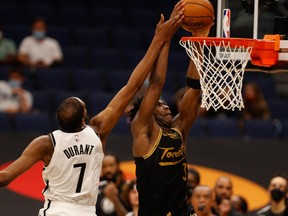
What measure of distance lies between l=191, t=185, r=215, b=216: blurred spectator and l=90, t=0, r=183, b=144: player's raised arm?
2066mm

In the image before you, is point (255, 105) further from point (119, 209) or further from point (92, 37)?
point (119, 209)

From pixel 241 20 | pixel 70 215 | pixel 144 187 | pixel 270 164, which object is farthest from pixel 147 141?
pixel 270 164

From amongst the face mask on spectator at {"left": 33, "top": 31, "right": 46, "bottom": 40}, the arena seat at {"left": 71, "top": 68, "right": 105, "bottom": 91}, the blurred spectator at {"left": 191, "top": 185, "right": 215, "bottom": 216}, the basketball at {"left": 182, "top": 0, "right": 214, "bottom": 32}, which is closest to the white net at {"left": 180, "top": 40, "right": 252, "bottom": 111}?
the basketball at {"left": 182, "top": 0, "right": 214, "bottom": 32}

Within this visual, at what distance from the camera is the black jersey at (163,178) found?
5562mm

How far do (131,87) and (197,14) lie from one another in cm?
76

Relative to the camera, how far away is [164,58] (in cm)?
563

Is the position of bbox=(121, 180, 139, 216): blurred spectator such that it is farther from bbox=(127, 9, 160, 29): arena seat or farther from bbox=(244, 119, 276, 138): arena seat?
bbox=(127, 9, 160, 29): arena seat

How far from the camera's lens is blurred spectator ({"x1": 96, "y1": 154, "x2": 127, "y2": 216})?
771 centimetres

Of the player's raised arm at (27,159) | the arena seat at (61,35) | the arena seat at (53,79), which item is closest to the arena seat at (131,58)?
the arena seat at (61,35)

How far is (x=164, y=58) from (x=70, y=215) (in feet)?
4.33

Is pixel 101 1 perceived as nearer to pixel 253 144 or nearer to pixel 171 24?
pixel 253 144

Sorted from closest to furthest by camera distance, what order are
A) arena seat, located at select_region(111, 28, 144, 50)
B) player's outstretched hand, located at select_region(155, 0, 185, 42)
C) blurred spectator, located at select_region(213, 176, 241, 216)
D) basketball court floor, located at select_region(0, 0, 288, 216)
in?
player's outstretched hand, located at select_region(155, 0, 185, 42)
blurred spectator, located at select_region(213, 176, 241, 216)
basketball court floor, located at select_region(0, 0, 288, 216)
arena seat, located at select_region(111, 28, 144, 50)

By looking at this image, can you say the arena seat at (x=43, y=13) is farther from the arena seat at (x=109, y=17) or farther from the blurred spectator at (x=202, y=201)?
the blurred spectator at (x=202, y=201)

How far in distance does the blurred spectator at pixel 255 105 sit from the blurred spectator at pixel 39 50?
291 cm
